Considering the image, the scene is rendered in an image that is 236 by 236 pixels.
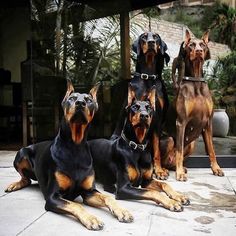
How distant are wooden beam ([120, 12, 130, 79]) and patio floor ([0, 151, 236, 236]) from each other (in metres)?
2.33

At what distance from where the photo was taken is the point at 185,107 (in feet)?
16.2

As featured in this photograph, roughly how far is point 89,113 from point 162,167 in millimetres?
2368

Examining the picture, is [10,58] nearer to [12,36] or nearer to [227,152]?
[12,36]

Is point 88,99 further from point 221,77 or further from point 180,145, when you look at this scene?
point 221,77

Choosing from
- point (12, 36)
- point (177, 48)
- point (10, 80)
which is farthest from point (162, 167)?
point (12, 36)

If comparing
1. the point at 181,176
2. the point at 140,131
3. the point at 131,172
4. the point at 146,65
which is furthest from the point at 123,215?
the point at 146,65

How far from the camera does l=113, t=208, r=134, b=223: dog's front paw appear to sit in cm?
318

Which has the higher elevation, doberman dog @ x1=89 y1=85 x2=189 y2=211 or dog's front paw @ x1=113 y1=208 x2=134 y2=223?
doberman dog @ x1=89 y1=85 x2=189 y2=211

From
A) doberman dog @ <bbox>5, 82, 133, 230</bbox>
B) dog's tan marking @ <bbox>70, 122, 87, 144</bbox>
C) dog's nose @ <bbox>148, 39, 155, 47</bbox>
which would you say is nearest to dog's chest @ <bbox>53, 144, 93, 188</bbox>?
doberman dog @ <bbox>5, 82, 133, 230</bbox>

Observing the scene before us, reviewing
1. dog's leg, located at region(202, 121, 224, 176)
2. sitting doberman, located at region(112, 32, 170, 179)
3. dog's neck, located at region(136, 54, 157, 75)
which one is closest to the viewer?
sitting doberman, located at region(112, 32, 170, 179)

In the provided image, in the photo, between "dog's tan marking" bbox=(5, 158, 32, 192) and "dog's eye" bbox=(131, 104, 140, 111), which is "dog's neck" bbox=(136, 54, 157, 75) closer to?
"dog's eye" bbox=(131, 104, 140, 111)

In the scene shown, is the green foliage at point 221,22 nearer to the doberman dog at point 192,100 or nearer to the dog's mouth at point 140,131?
the doberman dog at point 192,100

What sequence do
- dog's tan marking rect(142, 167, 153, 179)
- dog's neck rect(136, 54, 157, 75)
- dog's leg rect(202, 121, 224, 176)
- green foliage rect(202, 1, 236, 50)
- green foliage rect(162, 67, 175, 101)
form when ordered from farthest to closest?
green foliage rect(202, 1, 236, 50)
green foliage rect(162, 67, 175, 101)
dog's leg rect(202, 121, 224, 176)
dog's neck rect(136, 54, 157, 75)
dog's tan marking rect(142, 167, 153, 179)

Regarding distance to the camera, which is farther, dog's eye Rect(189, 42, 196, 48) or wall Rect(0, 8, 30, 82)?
wall Rect(0, 8, 30, 82)
